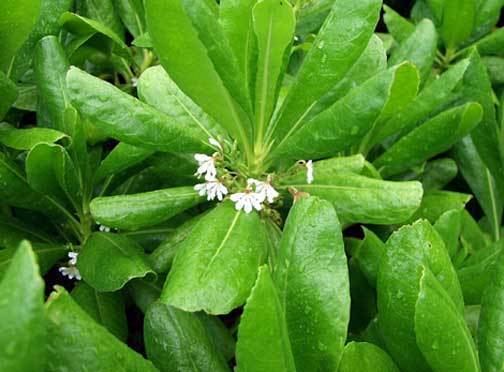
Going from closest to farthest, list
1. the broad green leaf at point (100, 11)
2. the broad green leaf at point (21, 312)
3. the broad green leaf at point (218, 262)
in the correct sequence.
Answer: the broad green leaf at point (21, 312)
the broad green leaf at point (218, 262)
the broad green leaf at point (100, 11)

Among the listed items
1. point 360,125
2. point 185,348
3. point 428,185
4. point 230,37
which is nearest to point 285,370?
point 185,348

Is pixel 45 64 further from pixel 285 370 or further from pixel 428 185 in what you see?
pixel 428 185

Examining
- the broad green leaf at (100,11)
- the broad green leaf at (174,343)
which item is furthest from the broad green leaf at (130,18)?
the broad green leaf at (174,343)

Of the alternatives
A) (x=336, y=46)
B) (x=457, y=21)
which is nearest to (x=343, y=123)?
(x=336, y=46)

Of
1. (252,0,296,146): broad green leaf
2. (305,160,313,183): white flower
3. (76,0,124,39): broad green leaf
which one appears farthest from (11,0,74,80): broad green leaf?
(305,160,313,183): white flower

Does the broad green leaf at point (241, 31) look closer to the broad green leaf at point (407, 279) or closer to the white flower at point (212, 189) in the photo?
the white flower at point (212, 189)

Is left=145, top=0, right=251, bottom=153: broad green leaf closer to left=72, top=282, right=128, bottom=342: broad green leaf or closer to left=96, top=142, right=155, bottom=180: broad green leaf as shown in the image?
left=96, top=142, right=155, bottom=180: broad green leaf
